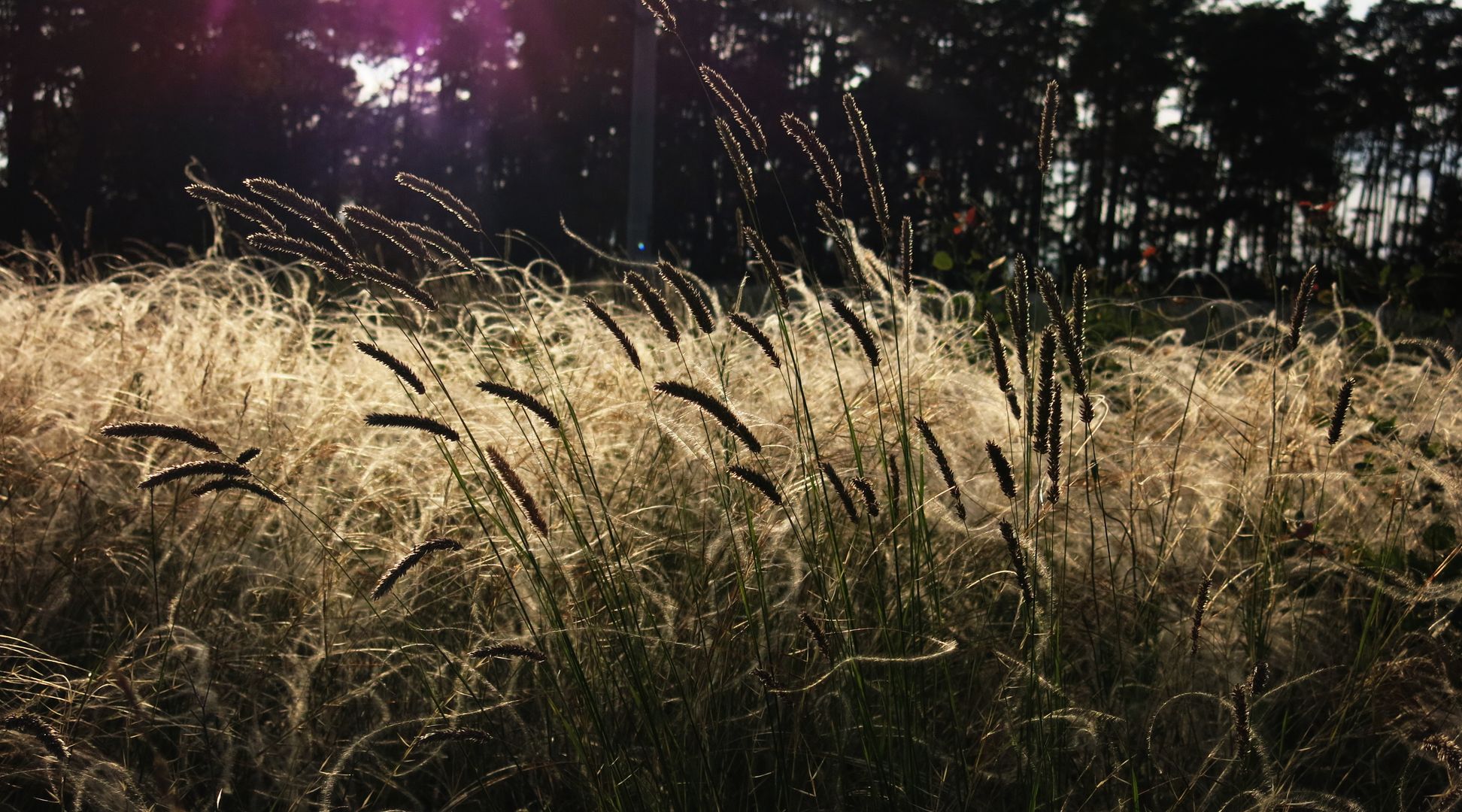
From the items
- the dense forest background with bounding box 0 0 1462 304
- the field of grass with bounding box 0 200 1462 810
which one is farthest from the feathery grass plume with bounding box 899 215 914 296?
the dense forest background with bounding box 0 0 1462 304

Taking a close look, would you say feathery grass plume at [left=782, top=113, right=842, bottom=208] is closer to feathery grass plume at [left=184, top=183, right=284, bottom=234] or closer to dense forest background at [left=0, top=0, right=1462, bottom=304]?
feathery grass plume at [left=184, top=183, right=284, bottom=234]

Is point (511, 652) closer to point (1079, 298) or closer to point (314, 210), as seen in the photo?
point (314, 210)

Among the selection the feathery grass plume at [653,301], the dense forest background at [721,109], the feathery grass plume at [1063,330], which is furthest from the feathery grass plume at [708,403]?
the dense forest background at [721,109]

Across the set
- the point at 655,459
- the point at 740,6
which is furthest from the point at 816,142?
the point at 740,6

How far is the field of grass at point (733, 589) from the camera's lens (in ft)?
4.97

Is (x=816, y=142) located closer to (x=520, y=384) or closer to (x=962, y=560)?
(x=962, y=560)

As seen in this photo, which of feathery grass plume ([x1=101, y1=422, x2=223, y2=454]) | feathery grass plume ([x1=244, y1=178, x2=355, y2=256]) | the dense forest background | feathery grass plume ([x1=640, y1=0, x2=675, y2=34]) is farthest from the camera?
the dense forest background

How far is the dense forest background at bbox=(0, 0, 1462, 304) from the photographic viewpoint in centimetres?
1352

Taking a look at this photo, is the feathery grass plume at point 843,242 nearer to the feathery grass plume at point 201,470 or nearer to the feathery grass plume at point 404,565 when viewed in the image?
the feathery grass plume at point 404,565

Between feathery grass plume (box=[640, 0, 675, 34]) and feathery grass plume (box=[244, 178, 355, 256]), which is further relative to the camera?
feathery grass plume (box=[640, 0, 675, 34])

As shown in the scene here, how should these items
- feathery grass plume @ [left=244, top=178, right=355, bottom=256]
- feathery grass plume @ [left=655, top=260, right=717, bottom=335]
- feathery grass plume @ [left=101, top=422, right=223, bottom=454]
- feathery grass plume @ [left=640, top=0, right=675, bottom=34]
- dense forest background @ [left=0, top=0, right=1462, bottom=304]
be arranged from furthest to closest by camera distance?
dense forest background @ [left=0, top=0, right=1462, bottom=304] → feathery grass plume @ [left=640, top=0, right=675, bottom=34] → feathery grass plume @ [left=244, top=178, right=355, bottom=256] → feathery grass plume @ [left=655, top=260, right=717, bottom=335] → feathery grass plume @ [left=101, top=422, right=223, bottom=454]

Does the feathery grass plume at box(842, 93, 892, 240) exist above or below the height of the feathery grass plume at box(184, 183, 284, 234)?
above

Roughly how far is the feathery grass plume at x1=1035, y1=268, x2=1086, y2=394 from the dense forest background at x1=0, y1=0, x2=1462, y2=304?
11.4 metres

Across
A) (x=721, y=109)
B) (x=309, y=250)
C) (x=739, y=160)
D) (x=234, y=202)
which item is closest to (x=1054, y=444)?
(x=739, y=160)
